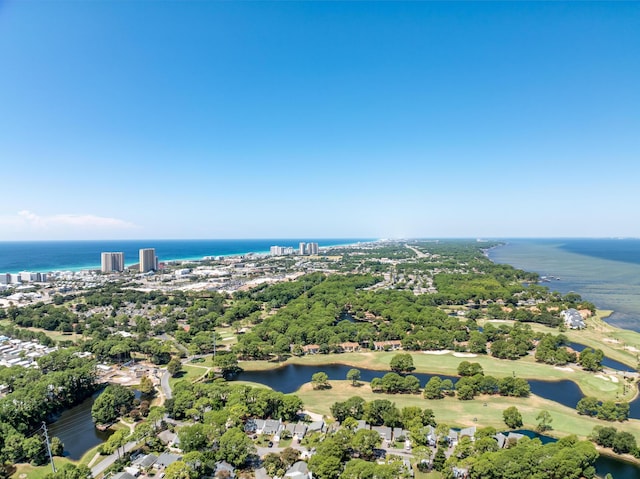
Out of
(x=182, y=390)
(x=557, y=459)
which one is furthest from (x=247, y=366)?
(x=557, y=459)

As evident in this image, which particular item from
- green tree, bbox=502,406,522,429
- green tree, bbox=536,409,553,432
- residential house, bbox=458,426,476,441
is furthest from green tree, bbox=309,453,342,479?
green tree, bbox=536,409,553,432

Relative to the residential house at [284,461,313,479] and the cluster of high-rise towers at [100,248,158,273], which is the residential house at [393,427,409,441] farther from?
the cluster of high-rise towers at [100,248,158,273]

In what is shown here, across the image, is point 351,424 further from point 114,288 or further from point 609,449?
point 114,288

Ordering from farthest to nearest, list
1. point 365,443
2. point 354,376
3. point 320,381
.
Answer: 1. point 354,376
2. point 320,381
3. point 365,443

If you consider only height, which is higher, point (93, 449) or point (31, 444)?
point (31, 444)

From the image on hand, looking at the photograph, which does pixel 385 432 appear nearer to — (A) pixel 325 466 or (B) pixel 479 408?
(A) pixel 325 466

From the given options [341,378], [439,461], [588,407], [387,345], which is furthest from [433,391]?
[387,345]

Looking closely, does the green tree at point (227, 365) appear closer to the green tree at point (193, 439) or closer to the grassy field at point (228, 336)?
the grassy field at point (228, 336)
